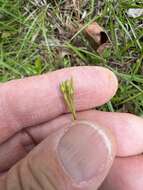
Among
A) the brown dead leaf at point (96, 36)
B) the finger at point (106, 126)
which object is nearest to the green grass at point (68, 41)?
the brown dead leaf at point (96, 36)

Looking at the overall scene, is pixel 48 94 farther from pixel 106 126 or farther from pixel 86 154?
pixel 86 154

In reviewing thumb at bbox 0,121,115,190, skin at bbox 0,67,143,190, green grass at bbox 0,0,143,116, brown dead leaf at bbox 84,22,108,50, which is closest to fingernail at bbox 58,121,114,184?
thumb at bbox 0,121,115,190

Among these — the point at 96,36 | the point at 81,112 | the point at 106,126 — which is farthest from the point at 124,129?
the point at 96,36

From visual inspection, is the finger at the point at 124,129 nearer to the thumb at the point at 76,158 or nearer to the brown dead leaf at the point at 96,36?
the thumb at the point at 76,158

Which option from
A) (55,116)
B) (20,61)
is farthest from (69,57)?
(55,116)

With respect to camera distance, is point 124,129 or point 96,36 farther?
point 96,36

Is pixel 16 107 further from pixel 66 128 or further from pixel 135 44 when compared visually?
pixel 135 44
